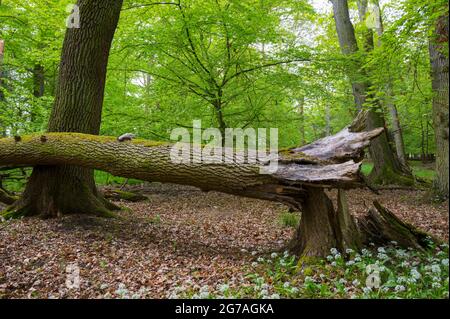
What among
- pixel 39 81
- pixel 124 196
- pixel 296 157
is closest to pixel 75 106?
pixel 124 196

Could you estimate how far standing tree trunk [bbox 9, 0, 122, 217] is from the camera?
5.79 m

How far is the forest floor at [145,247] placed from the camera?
10.5 feet

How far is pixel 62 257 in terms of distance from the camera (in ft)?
13.3

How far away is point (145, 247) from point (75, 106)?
10.1 feet

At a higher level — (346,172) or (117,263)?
(346,172)

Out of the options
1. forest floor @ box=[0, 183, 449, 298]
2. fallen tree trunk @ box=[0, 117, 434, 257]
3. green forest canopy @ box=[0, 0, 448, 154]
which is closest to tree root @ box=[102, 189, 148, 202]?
green forest canopy @ box=[0, 0, 448, 154]

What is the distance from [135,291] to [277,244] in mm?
2170

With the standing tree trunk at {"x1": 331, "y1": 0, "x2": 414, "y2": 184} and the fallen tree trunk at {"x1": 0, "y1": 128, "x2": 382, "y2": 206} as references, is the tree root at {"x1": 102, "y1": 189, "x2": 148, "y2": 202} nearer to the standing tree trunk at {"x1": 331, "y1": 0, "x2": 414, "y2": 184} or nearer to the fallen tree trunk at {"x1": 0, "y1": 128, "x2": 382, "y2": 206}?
the fallen tree trunk at {"x1": 0, "y1": 128, "x2": 382, "y2": 206}

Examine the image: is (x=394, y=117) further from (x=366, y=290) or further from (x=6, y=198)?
(x=6, y=198)

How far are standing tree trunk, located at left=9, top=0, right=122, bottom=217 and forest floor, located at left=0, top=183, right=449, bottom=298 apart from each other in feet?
1.32

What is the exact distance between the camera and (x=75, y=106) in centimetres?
590
